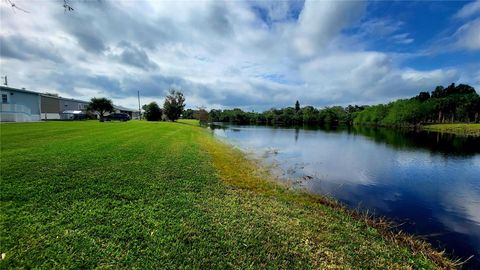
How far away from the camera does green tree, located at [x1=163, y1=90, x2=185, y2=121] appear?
70812mm

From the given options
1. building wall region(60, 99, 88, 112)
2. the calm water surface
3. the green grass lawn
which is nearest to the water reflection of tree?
the calm water surface

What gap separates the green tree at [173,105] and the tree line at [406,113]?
109ft

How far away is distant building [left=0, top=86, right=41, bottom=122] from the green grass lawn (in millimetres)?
43949

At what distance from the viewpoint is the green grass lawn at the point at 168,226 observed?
509 centimetres

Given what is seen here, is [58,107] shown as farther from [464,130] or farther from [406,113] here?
[406,113]

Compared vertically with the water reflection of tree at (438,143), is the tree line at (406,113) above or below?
above

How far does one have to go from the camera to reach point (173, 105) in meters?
71.1

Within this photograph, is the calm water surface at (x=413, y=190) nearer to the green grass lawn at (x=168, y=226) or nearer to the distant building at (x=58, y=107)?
the green grass lawn at (x=168, y=226)

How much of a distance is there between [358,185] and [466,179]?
29.2ft

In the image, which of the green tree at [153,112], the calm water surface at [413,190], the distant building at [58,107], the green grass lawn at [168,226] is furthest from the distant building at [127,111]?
the green grass lawn at [168,226]

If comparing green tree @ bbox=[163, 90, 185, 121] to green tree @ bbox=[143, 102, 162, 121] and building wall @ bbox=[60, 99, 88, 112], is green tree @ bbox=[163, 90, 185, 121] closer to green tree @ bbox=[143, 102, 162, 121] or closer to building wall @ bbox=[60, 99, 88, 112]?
green tree @ bbox=[143, 102, 162, 121]

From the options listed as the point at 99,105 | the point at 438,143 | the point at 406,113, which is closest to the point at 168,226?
the point at 438,143

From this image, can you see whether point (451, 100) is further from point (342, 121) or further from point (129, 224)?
point (129, 224)

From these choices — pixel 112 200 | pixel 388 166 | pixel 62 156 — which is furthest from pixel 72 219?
pixel 388 166
